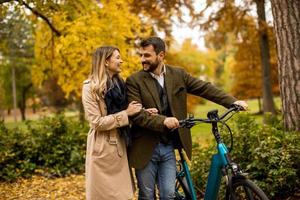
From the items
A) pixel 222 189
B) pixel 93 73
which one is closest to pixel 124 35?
pixel 222 189

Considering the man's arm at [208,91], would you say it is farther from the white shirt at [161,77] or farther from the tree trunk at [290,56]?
the tree trunk at [290,56]

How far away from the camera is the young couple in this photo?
12.6ft

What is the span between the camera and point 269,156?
5.12 m

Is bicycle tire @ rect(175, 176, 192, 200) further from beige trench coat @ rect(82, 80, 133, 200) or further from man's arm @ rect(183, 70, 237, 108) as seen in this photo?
man's arm @ rect(183, 70, 237, 108)

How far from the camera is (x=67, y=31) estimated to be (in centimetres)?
1073

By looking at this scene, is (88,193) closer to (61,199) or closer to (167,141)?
(167,141)

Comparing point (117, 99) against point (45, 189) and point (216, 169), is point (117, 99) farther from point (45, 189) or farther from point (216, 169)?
point (45, 189)

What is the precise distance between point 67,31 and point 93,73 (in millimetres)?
7143

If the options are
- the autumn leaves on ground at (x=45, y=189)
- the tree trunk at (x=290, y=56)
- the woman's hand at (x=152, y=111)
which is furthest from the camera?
the autumn leaves on ground at (x=45, y=189)

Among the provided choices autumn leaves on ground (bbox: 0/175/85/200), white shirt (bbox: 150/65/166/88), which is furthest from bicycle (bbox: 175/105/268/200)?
autumn leaves on ground (bbox: 0/175/85/200)

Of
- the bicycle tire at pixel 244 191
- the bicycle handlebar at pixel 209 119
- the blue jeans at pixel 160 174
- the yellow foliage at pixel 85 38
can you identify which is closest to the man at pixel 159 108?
the blue jeans at pixel 160 174

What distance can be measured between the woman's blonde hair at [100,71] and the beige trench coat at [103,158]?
7cm

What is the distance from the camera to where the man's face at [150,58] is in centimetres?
389

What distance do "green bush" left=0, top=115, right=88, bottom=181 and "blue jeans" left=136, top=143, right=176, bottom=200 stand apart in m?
4.80
